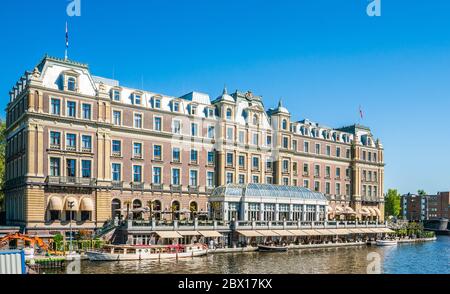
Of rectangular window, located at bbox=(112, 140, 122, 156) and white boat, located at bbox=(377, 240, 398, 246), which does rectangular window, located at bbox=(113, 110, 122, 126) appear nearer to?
rectangular window, located at bbox=(112, 140, 122, 156)

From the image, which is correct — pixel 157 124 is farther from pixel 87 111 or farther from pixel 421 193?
pixel 421 193

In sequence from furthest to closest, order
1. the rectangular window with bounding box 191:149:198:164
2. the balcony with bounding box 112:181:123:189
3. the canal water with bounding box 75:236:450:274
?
the rectangular window with bounding box 191:149:198:164, the balcony with bounding box 112:181:123:189, the canal water with bounding box 75:236:450:274

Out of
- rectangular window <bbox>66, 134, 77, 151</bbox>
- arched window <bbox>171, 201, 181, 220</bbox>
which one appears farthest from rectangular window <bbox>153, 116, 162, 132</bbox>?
rectangular window <bbox>66, 134, 77, 151</bbox>

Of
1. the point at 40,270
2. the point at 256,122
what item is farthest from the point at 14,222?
the point at 256,122

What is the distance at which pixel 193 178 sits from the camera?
79.8 metres

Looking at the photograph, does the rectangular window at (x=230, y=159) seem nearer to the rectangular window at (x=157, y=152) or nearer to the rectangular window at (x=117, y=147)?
the rectangular window at (x=157, y=152)

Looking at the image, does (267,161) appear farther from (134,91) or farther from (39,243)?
(39,243)

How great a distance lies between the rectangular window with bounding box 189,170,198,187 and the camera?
260 ft

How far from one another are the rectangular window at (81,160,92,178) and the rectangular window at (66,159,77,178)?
42.8 inches

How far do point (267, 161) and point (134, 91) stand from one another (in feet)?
97.6

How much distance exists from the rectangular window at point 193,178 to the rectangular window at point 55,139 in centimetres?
2347

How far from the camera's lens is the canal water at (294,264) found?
46562mm

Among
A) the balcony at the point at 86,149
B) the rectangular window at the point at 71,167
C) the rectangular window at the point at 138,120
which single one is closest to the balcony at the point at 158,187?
the rectangular window at the point at 138,120

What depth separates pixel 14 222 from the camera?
2606 inches
